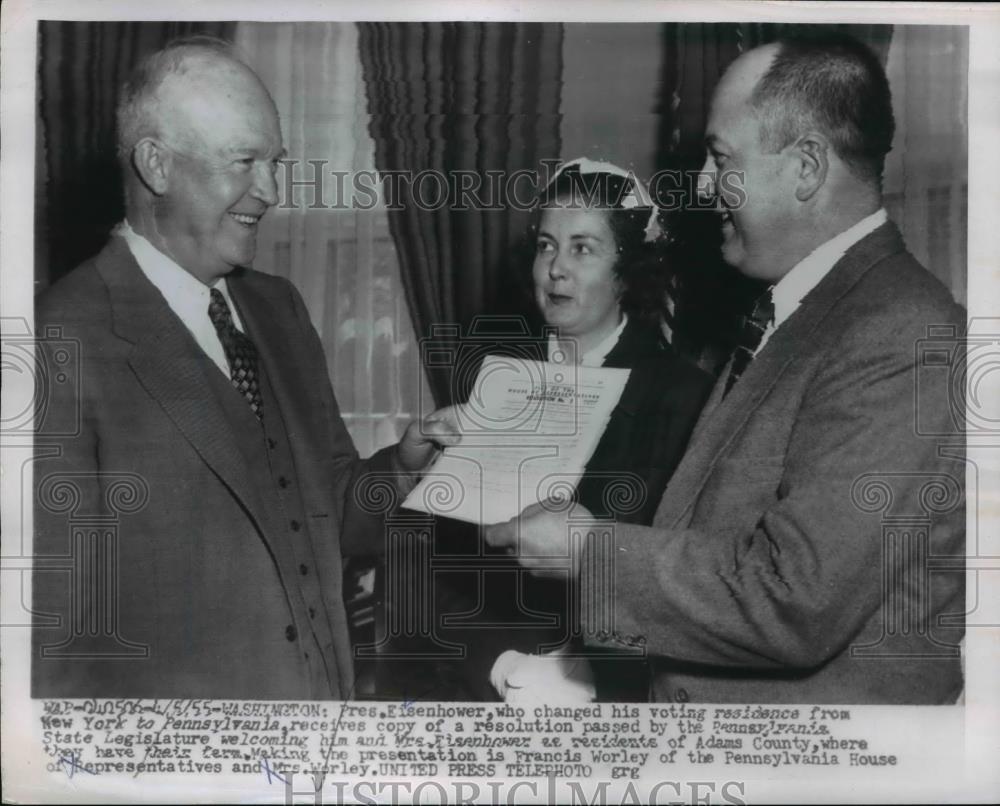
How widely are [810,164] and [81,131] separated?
2.32 meters

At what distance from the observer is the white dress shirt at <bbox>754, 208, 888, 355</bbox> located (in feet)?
11.5

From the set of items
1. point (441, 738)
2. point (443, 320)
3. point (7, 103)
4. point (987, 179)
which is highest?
point (7, 103)

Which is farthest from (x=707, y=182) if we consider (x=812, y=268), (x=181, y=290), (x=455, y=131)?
(x=181, y=290)

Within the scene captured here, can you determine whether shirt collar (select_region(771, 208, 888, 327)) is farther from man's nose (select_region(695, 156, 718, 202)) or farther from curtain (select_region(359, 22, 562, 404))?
curtain (select_region(359, 22, 562, 404))

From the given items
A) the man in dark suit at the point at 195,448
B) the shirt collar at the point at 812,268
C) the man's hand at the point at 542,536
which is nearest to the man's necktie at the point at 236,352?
the man in dark suit at the point at 195,448

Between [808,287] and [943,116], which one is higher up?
[943,116]

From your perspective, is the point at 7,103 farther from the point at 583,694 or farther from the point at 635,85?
the point at 583,694

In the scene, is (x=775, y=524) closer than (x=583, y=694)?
Yes

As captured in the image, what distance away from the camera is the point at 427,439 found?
363 centimetres

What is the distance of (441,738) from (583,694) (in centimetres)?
49

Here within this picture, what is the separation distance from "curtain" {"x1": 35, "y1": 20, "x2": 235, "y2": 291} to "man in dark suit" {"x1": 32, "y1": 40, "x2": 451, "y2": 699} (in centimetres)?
6

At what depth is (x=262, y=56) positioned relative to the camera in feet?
11.9

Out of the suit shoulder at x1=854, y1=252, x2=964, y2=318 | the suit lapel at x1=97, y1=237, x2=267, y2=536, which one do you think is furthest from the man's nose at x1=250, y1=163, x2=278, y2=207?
the suit shoulder at x1=854, y1=252, x2=964, y2=318

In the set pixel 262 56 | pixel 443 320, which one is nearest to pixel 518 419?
pixel 443 320
